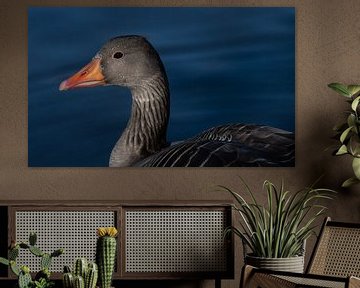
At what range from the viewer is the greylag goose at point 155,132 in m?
5.70

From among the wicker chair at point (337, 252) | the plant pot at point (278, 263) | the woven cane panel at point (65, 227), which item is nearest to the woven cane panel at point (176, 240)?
the woven cane panel at point (65, 227)

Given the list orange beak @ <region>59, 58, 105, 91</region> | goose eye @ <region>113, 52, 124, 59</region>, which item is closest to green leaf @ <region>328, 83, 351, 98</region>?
goose eye @ <region>113, 52, 124, 59</region>

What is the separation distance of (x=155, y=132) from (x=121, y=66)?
20.1 inches

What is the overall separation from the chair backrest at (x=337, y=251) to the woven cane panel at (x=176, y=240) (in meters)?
0.80

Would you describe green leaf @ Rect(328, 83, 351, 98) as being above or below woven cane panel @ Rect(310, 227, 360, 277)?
above

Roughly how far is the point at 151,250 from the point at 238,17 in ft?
5.55

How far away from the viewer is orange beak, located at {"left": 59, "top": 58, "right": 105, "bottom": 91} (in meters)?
5.70

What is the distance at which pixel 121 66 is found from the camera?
18.9 feet

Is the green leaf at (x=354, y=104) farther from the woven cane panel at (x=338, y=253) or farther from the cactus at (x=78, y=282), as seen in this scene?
the cactus at (x=78, y=282)

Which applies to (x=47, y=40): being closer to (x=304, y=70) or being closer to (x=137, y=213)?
(x=137, y=213)

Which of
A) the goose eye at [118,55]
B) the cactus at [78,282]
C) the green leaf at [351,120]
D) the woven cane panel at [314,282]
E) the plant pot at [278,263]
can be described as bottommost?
the plant pot at [278,263]

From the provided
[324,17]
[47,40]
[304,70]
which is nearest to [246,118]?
[304,70]

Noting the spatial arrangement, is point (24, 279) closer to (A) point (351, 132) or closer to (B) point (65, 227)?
(B) point (65, 227)

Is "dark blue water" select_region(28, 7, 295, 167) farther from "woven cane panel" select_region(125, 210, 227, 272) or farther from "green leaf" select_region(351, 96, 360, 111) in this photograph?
"woven cane panel" select_region(125, 210, 227, 272)
